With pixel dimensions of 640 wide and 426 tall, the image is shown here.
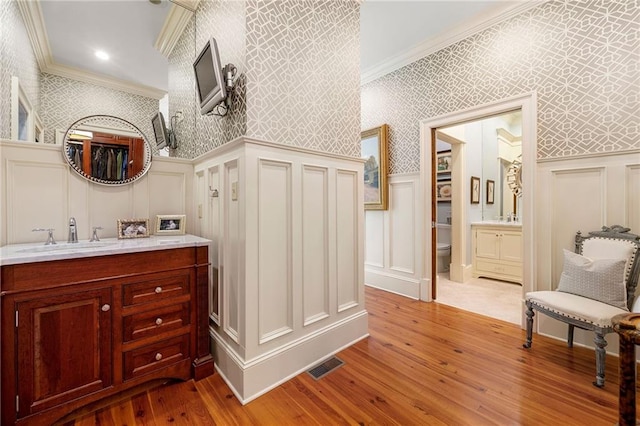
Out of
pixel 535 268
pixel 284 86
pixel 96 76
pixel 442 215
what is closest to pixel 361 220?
pixel 284 86

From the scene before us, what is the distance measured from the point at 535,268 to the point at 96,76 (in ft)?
13.2

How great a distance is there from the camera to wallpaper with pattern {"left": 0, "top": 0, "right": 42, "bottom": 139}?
5.36 feet

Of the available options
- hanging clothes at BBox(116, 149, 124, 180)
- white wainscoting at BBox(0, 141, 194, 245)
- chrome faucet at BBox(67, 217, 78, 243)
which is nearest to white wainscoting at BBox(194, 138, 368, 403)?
white wainscoting at BBox(0, 141, 194, 245)

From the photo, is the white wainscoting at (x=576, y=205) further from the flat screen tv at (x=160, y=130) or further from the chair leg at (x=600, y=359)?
the flat screen tv at (x=160, y=130)

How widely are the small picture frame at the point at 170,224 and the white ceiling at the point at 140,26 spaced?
3.83 feet

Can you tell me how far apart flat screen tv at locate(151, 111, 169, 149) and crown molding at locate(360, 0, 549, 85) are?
2.75m

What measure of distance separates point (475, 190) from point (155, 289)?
467 cm

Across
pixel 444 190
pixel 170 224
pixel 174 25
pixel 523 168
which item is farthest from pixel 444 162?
pixel 170 224

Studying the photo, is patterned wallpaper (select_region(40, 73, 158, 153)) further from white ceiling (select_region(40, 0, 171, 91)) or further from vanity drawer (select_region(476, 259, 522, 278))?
vanity drawer (select_region(476, 259, 522, 278))

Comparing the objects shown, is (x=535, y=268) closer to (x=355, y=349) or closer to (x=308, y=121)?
(x=355, y=349)

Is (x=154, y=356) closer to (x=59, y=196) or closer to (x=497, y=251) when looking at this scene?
(x=59, y=196)

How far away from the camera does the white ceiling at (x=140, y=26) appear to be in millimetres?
1927

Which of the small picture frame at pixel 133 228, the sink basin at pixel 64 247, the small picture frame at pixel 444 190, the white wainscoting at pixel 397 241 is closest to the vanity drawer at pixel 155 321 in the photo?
the sink basin at pixel 64 247

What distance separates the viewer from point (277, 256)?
1812 millimetres
